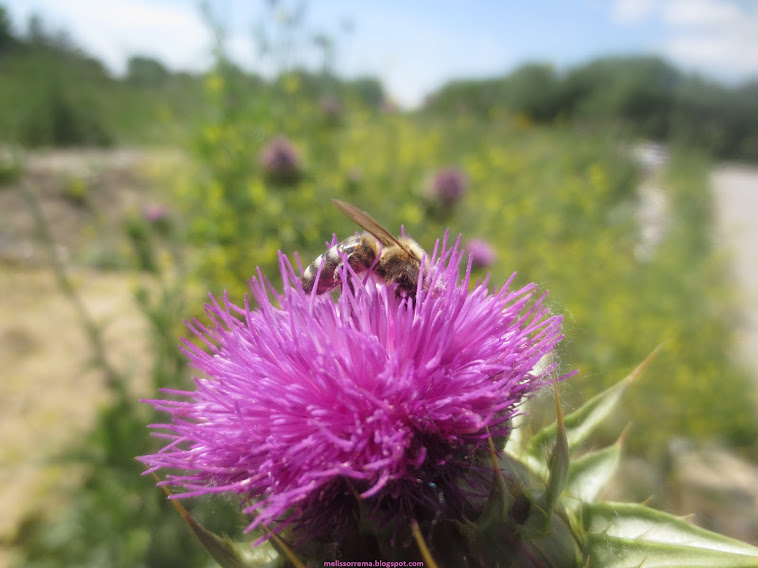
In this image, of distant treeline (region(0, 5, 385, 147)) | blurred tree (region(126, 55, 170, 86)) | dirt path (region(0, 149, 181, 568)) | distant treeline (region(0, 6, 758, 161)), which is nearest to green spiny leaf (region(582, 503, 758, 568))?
dirt path (region(0, 149, 181, 568))

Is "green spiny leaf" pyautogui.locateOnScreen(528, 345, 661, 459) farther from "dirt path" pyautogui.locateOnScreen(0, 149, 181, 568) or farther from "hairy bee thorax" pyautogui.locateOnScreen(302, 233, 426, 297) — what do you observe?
"dirt path" pyautogui.locateOnScreen(0, 149, 181, 568)

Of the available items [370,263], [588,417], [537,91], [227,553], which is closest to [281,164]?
[370,263]

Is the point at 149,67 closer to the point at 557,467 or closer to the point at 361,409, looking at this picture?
the point at 361,409

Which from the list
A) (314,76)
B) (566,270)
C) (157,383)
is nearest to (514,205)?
(566,270)

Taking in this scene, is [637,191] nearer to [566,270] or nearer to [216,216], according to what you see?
[566,270]

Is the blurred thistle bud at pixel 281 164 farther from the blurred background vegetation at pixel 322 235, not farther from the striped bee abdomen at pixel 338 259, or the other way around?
the striped bee abdomen at pixel 338 259

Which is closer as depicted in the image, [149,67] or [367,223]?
[367,223]

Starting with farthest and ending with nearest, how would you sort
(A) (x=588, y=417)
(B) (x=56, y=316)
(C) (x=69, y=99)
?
(C) (x=69, y=99) → (B) (x=56, y=316) → (A) (x=588, y=417)
